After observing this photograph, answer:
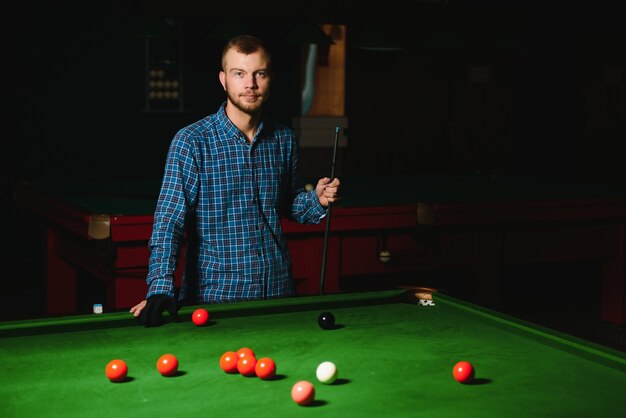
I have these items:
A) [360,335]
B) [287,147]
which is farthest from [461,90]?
[360,335]

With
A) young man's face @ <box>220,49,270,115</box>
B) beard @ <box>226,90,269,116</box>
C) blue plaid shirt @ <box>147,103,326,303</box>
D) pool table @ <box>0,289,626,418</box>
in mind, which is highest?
young man's face @ <box>220,49,270,115</box>

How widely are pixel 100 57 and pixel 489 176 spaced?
3.52 meters

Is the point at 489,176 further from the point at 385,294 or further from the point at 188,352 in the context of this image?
the point at 188,352

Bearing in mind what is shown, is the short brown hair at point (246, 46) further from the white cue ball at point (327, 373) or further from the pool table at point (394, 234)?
the pool table at point (394, 234)

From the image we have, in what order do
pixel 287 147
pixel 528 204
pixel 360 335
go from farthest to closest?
pixel 528 204, pixel 287 147, pixel 360 335

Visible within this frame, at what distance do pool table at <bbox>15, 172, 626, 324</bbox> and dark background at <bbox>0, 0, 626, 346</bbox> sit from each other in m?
1.22

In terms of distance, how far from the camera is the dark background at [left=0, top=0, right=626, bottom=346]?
6.48m

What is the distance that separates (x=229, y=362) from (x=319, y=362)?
0.23 m

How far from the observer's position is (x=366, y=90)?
32.2ft

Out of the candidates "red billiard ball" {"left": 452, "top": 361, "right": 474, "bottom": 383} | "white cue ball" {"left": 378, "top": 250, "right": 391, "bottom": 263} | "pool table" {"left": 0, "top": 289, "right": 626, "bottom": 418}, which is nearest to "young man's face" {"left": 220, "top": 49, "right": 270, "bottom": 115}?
"pool table" {"left": 0, "top": 289, "right": 626, "bottom": 418}

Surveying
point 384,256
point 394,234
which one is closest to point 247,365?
point 384,256

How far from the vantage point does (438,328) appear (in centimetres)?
252

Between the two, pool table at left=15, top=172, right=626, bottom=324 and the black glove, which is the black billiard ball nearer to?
the black glove

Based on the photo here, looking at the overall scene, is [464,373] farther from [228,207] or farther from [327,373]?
[228,207]
